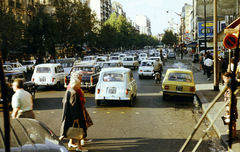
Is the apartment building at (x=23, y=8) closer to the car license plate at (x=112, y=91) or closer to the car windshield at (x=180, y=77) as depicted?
the car windshield at (x=180, y=77)

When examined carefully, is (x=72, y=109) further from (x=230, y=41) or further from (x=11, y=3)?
(x=11, y=3)

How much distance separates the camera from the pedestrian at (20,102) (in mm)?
5980

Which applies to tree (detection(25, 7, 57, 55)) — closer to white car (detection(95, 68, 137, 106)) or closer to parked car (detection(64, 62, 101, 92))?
parked car (detection(64, 62, 101, 92))

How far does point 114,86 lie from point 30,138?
761 centimetres

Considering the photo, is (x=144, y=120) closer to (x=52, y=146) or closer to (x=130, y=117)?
(x=130, y=117)

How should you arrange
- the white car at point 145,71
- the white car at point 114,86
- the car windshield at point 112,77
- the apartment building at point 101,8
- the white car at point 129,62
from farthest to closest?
1. the apartment building at point 101,8
2. the white car at point 129,62
3. the white car at point 145,71
4. the car windshield at point 112,77
5. the white car at point 114,86

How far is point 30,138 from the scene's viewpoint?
4184 millimetres

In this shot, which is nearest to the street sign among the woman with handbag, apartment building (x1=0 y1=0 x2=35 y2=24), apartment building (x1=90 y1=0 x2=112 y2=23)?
the woman with handbag

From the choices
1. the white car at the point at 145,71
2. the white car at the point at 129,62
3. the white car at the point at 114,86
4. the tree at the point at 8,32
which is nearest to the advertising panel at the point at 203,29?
the white car at the point at 129,62

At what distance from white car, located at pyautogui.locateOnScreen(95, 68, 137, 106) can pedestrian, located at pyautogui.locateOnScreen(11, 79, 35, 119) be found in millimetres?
5642

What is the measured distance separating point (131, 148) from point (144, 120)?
2.98 meters

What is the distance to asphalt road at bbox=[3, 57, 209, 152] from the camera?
6.84 metres

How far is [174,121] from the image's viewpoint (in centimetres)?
941

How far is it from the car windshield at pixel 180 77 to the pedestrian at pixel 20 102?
872cm
